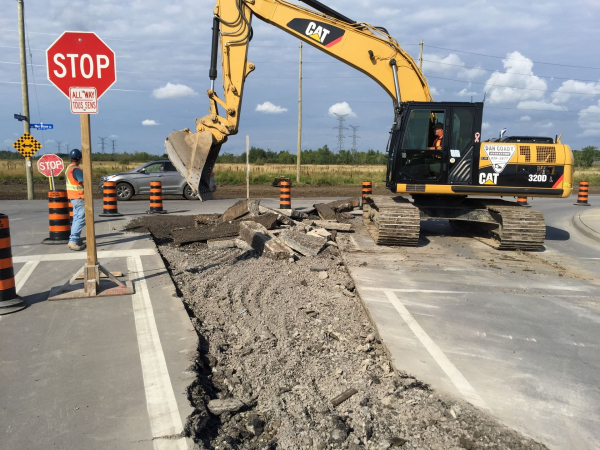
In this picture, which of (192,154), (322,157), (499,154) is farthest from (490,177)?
(322,157)

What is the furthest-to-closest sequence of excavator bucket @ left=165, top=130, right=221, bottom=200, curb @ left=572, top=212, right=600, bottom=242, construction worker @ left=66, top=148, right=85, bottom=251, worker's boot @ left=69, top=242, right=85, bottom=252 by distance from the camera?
curb @ left=572, top=212, right=600, bottom=242, excavator bucket @ left=165, top=130, right=221, bottom=200, worker's boot @ left=69, top=242, right=85, bottom=252, construction worker @ left=66, top=148, right=85, bottom=251

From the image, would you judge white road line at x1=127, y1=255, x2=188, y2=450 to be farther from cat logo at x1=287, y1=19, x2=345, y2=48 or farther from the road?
cat logo at x1=287, y1=19, x2=345, y2=48

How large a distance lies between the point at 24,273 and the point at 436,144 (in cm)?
861

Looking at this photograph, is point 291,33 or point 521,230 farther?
point 291,33

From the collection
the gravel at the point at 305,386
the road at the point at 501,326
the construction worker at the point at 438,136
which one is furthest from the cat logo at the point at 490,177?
the gravel at the point at 305,386

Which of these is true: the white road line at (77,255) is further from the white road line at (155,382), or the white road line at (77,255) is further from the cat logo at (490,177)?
the cat logo at (490,177)

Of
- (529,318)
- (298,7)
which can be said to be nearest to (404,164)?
(298,7)

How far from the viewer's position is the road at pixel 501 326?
3.87 m

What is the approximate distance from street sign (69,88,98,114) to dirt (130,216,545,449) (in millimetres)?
2797

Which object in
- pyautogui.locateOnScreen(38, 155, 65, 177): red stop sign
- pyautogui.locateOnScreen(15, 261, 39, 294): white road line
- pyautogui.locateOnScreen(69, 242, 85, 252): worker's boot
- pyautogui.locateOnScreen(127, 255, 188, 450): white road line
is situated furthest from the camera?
pyautogui.locateOnScreen(38, 155, 65, 177): red stop sign

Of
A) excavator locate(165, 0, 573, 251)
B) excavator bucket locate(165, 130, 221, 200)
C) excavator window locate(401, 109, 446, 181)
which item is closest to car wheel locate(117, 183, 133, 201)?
excavator locate(165, 0, 573, 251)

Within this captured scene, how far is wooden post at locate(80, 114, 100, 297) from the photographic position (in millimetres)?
6004

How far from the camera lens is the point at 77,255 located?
29.3ft

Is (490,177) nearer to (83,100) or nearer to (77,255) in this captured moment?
(83,100)
